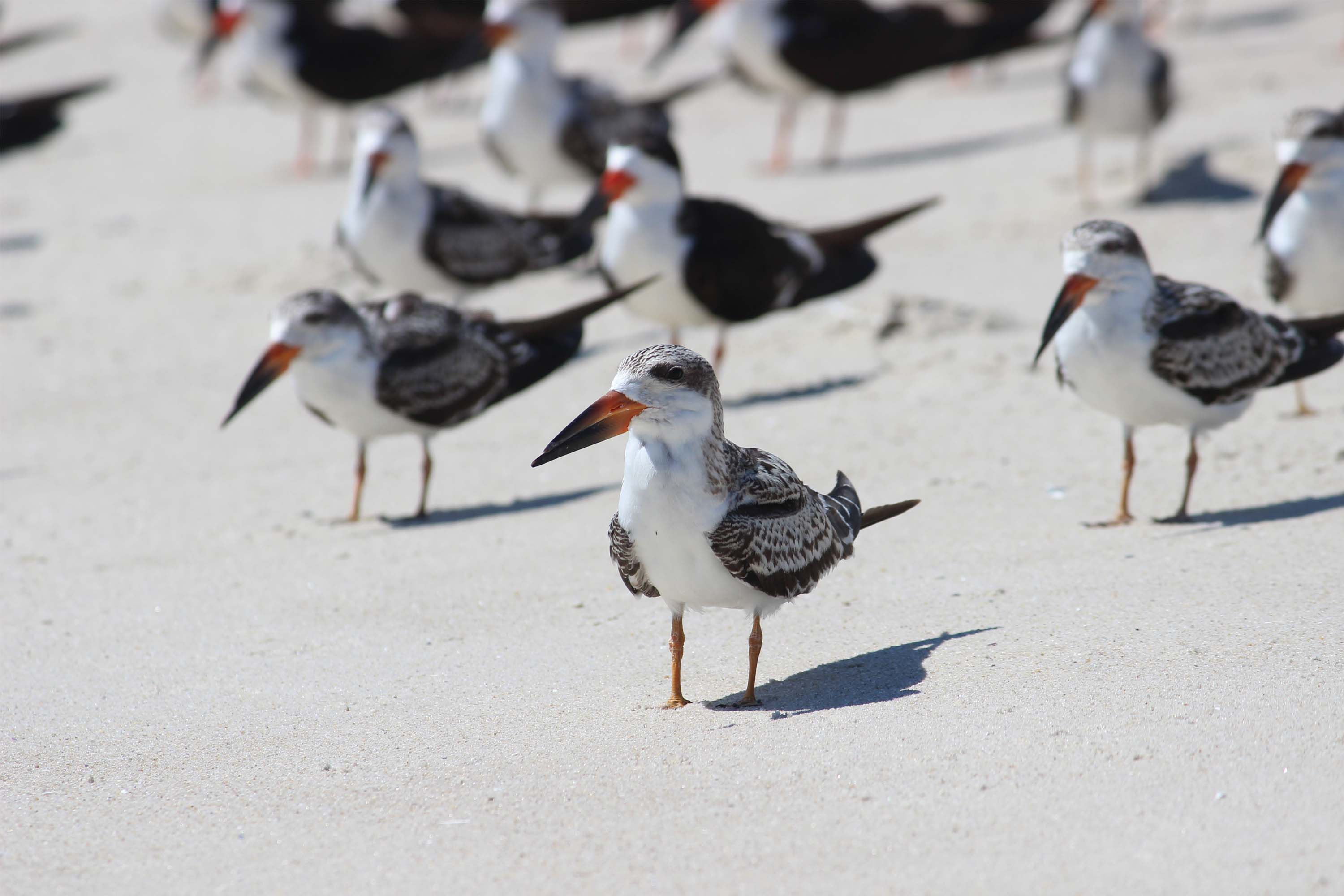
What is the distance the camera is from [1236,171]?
10.6 m

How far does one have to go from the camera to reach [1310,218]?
6949 millimetres

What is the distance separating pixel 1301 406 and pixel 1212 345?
142 centimetres

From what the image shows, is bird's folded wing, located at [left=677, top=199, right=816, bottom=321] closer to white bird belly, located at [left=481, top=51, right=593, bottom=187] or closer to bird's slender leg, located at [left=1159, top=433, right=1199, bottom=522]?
bird's slender leg, located at [left=1159, top=433, right=1199, bottom=522]

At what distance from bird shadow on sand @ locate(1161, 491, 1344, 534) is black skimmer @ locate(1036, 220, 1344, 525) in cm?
10

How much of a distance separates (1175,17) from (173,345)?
10796mm

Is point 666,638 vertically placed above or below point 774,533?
below

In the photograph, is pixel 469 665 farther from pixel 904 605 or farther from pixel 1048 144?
pixel 1048 144

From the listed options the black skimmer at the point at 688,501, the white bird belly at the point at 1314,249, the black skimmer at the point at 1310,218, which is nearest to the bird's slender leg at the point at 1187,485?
the black skimmer at the point at 1310,218

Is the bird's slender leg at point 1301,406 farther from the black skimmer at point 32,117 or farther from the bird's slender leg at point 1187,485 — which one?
the black skimmer at point 32,117

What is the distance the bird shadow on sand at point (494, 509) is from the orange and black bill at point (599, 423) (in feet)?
7.84

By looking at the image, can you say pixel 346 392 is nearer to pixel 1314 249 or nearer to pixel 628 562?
pixel 628 562

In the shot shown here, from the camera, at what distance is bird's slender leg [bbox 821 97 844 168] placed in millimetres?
12859

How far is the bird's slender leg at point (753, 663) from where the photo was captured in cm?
433

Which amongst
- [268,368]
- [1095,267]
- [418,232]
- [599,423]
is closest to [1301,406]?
[1095,267]
